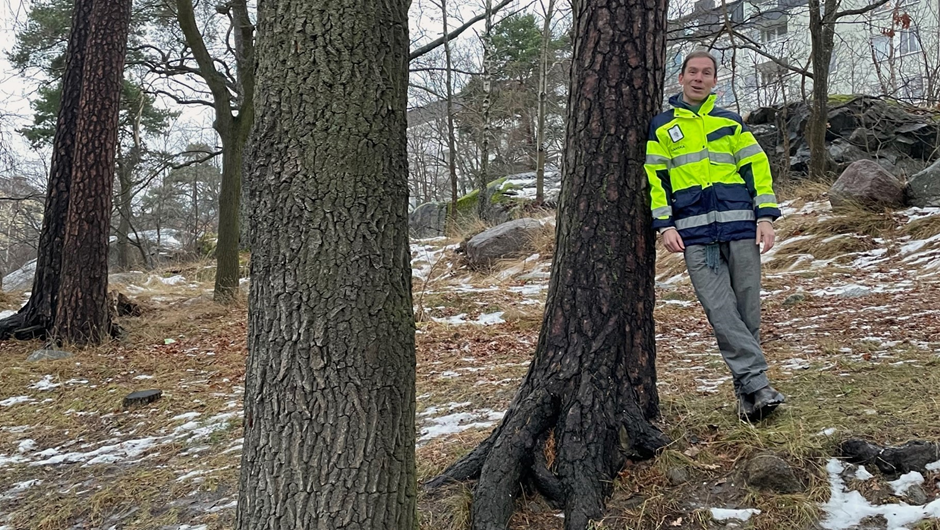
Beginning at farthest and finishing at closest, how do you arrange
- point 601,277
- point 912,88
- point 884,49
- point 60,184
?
point 884,49, point 912,88, point 60,184, point 601,277

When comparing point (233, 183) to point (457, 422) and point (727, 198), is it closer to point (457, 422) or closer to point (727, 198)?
point (457, 422)

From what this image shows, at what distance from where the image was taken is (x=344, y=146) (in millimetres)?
1858

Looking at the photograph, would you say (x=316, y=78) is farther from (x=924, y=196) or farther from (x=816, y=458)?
(x=924, y=196)

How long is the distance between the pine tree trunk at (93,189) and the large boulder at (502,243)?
20.7 ft

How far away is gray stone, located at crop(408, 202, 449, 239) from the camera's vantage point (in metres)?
18.6

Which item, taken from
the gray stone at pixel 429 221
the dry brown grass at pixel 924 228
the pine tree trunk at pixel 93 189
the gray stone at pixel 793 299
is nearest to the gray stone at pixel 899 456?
the gray stone at pixel 793 299

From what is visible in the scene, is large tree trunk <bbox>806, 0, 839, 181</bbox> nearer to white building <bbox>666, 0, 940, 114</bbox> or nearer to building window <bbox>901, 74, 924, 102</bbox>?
white building <bbox>666, 0, 940, 114</bbox>

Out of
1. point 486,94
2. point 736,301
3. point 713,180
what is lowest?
point 736,301

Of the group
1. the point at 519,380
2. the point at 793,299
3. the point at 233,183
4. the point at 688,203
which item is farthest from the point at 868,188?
the point at 233,183

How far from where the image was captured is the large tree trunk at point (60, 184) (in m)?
6.77

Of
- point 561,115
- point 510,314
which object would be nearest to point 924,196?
point 510,314

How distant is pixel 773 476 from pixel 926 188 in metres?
7.73

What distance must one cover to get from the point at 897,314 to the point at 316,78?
4.82 m

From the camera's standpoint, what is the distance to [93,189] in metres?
6.54
